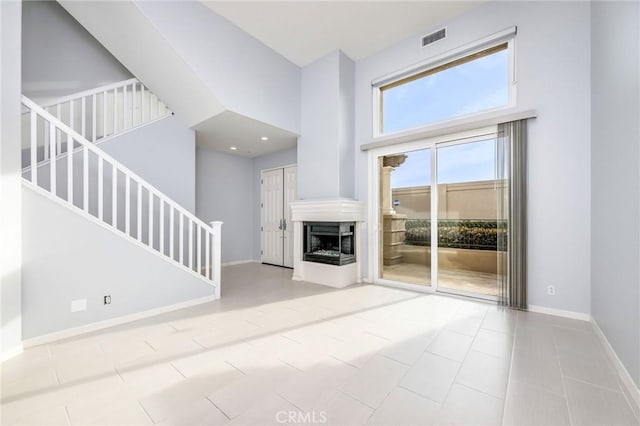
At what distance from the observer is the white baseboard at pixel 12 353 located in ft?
6.73

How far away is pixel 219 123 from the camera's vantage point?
4297mm

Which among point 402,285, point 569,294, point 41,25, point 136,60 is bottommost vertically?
point 402,285

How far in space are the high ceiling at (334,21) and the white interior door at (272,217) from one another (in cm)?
284

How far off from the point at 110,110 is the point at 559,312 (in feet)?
22.7

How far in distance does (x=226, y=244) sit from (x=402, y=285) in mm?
4192

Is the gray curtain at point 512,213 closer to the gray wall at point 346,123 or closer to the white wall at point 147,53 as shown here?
the gray wall at point 346,123

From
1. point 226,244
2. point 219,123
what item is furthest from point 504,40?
point 226,244

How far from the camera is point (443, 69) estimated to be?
13.1 ft

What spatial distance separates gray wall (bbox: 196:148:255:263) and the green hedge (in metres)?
4.18

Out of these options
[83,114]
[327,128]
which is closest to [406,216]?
[327,128]

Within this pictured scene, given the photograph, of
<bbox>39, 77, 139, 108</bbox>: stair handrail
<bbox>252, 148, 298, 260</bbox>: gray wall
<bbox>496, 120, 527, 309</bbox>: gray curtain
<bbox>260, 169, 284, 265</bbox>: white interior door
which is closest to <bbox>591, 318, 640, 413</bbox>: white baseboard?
<bbox>496, 120, 527, 309</bbox>: gray curtain

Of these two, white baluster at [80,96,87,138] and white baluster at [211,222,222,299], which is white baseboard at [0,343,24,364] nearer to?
white baluster at [211,222,222,299]

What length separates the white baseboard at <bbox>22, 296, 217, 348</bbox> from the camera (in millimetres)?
2314

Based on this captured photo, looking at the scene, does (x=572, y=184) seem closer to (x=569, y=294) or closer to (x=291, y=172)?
(x=569, y=294)
